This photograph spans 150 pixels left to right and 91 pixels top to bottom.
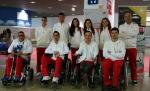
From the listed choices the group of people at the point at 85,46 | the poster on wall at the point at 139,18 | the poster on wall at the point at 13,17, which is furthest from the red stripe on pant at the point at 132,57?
the poster on wall at the point at 13,17

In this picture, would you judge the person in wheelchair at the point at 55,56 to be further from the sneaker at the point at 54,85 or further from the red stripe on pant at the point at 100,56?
the red stripe on pant at the point at 100,56

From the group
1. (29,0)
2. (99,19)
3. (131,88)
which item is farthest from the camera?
(29,0)

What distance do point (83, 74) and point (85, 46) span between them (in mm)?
572

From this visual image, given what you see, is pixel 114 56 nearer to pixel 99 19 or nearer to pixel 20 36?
pixel 99 19

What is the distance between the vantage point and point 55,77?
18.6 feet

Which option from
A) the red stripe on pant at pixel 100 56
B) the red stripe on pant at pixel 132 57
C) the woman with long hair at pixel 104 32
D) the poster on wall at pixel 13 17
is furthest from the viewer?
the poster on wall at pixel 13 17

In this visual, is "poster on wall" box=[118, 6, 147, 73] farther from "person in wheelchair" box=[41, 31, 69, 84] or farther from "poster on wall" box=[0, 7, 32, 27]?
"poster on wall" box=[0, 7, 32, 27]

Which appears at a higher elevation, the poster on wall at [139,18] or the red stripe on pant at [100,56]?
the poster on wall at [139,18]

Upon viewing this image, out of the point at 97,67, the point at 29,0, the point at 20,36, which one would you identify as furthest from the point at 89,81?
the point at 29,0

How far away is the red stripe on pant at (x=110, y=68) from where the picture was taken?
17.6 ft

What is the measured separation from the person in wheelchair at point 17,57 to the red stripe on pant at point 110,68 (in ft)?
5.40

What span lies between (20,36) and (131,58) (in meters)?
2.44

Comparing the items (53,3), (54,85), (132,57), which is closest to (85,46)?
(54,85)

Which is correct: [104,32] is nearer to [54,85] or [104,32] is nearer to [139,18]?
[54,85]
